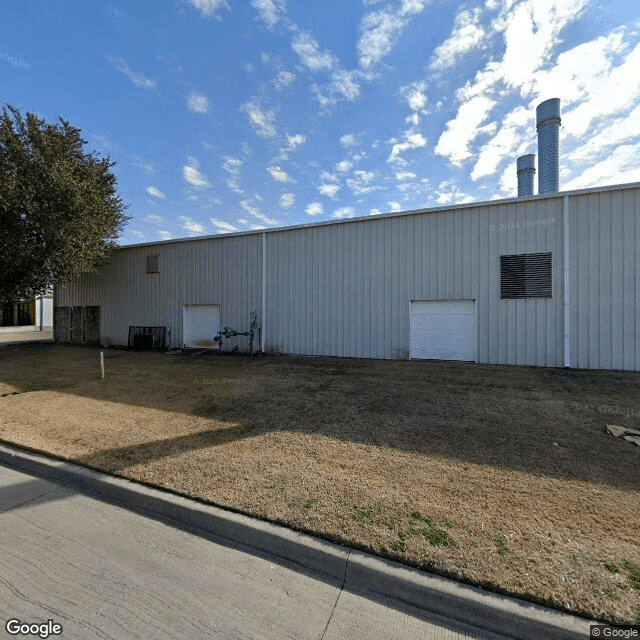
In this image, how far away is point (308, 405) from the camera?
5.98 m

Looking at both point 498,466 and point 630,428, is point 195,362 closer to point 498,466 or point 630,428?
point 498,466

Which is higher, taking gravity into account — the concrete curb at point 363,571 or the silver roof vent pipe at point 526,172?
the silver roof vent pipe at point 526,172

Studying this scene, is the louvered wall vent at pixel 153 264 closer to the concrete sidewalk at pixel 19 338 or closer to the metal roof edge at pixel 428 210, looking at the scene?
the metal roof edge at pixel 428 210

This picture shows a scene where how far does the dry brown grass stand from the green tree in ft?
19.7

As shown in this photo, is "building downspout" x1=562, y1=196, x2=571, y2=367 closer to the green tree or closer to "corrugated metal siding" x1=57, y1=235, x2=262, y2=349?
"corrugated metal siding" x1=57, y1=235, x2=262, y2=349

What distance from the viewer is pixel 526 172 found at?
15.5 metres

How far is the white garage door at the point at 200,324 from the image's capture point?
45.8ft

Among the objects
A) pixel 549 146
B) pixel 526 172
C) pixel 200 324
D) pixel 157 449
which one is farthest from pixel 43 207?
pixel 526 172

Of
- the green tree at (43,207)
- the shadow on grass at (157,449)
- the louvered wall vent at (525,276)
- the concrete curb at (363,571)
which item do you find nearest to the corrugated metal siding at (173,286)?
the green tree at (43,207)

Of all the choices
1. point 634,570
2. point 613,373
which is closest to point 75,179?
point 634,570

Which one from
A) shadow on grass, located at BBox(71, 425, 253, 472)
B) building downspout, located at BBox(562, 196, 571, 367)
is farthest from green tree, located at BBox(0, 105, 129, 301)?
building downspout, located at BBox(562, 196, 571, 367)

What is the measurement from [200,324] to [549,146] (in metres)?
15.3

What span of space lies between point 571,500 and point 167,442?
4.30 metres

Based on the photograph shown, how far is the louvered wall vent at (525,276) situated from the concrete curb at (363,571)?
9345mm
